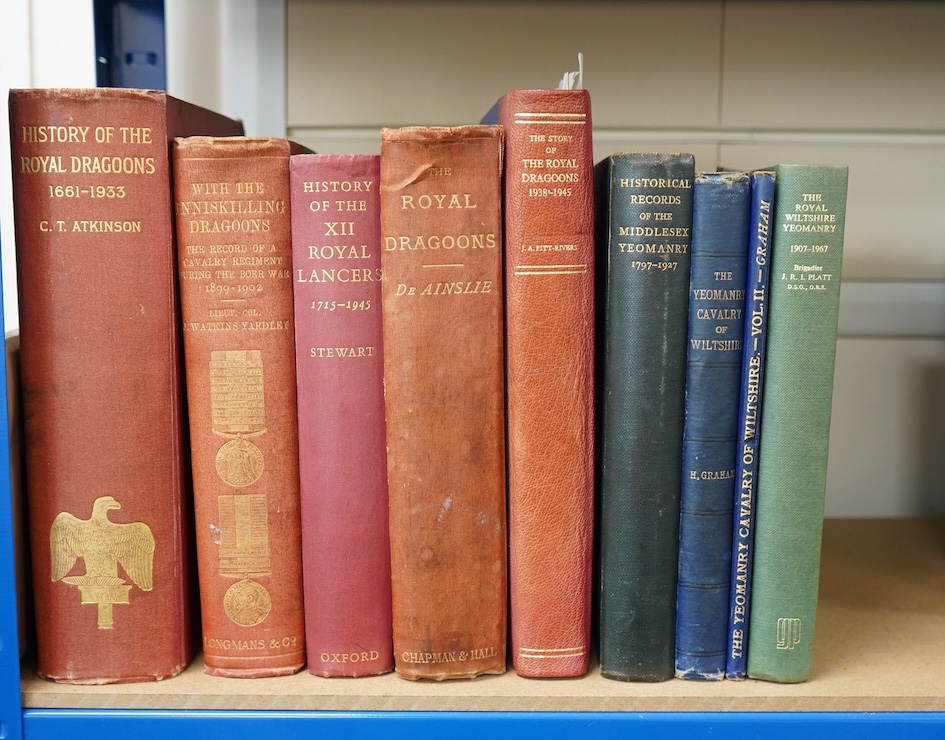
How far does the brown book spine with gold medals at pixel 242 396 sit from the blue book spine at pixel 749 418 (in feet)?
1.00

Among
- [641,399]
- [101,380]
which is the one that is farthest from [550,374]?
[101,380]

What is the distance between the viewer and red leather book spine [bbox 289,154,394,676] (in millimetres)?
521

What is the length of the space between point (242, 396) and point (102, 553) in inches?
5.5

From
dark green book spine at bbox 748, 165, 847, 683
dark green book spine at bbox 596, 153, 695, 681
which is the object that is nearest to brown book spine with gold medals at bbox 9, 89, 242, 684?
dark green book spine at bbox 596, 153, 695, 681

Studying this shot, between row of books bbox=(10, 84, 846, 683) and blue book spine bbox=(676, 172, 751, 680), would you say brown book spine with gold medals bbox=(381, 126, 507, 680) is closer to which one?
row of books bbox=(10, 84, 846, 683)

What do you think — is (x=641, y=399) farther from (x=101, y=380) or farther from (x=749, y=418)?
(x=101, y=380)

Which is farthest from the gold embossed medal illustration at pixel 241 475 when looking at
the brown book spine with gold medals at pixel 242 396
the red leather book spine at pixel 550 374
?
the red leather book spine at pixel 550 374

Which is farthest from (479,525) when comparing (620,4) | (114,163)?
(620,4)

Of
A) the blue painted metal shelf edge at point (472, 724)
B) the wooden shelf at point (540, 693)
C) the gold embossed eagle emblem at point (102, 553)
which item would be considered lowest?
the blue painted metal shelf edge at point (472, 724)

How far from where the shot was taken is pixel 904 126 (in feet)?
2.83

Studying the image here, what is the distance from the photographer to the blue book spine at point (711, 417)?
516 millimetres

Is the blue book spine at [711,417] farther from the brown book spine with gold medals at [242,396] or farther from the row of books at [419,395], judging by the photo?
the brown book spine with gold medals at [242,396]

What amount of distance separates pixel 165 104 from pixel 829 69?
0.70 m

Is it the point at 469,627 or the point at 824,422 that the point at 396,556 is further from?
the point at 824,422
